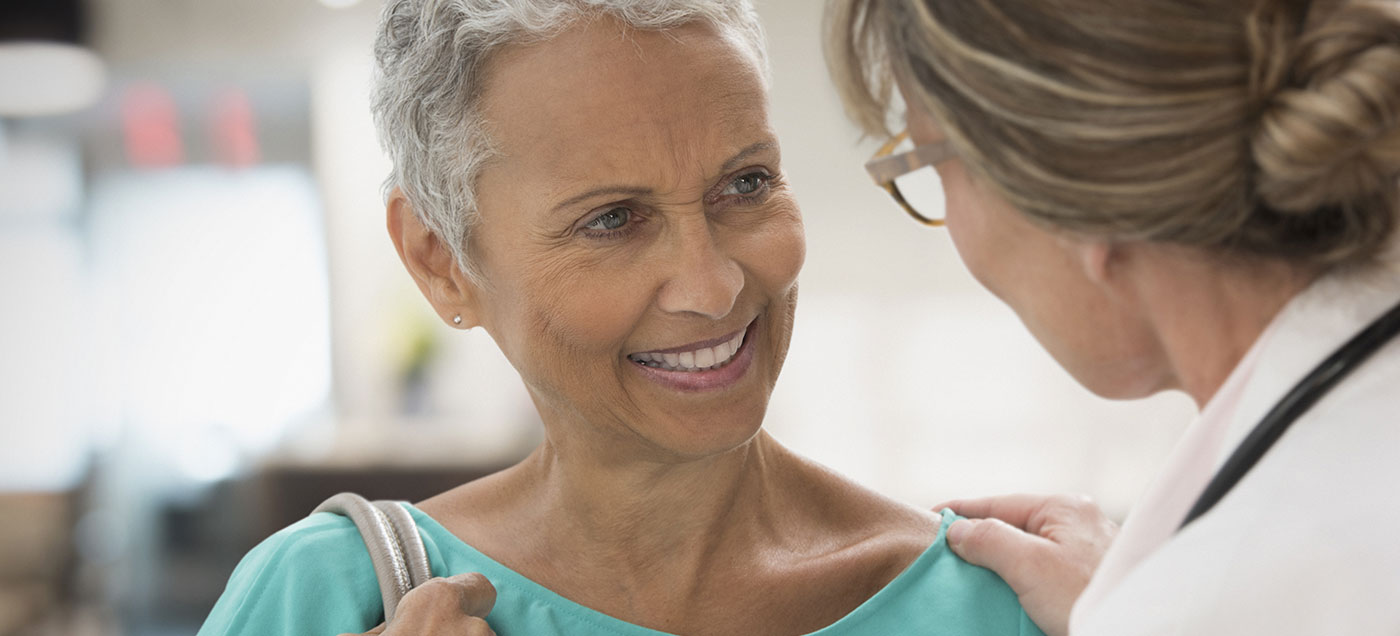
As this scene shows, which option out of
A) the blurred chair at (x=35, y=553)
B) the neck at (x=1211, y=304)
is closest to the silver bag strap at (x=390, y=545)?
the neck at (x=1211, y=304)

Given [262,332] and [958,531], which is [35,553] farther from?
[958,531]

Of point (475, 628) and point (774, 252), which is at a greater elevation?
point (774, 252)

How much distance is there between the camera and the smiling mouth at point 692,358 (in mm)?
1329

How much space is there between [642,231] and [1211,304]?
2.04 ft

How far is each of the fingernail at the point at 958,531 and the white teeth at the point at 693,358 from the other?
317 millimetres

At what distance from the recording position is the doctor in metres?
0.72

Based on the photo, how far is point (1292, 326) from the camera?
797 millimetres

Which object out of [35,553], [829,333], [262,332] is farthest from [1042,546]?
[262,332]

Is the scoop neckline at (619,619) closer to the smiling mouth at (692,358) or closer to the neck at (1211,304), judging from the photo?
the smiling mouth at (692,358)

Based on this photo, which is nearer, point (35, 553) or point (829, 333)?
point (35, 553)

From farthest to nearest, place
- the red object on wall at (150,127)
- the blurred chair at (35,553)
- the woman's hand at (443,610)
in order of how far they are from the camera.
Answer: the red object on wall at (150,127)
the blurred chair at (35,553)
the woman's hand at (443,610)

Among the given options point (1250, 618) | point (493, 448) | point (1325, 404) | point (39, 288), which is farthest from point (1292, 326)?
point (39, 288)

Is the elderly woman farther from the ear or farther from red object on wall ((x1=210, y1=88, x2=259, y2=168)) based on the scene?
red object on wall ((x1=210, y1=88, x2=259, y2=168))

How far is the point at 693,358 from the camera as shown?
1331 millimetres
